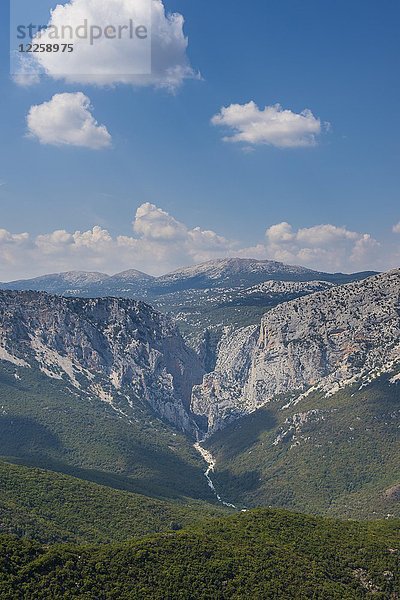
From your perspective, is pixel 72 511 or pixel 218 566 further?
pixel 72 511

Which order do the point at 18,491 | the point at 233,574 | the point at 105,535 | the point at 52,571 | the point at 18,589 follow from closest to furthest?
the point at 18,589, the point at 52,571, the point at 233,574, the point at 105,535, the point at 18,491

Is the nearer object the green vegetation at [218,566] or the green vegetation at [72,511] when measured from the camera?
the green vegetation at [218,566]

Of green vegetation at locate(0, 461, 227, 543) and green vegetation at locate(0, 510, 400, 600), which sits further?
green vegetation at locate(0, 461, 227, 543)

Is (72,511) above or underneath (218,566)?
underneath

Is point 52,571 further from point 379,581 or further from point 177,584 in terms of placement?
point 379,581

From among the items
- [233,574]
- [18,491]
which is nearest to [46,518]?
[18,491]
